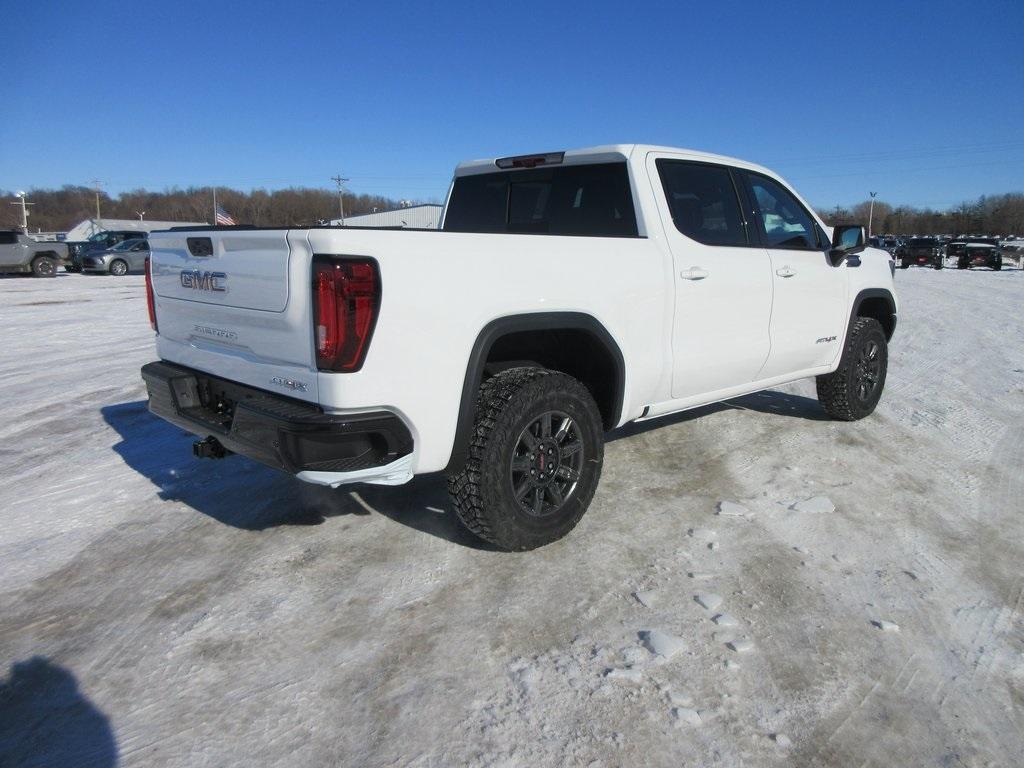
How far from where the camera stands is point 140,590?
3.10 metres

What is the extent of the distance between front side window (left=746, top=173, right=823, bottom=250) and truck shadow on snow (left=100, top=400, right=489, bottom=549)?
108 inches

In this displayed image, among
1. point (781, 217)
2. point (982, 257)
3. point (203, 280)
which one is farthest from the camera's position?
point (982, 257)

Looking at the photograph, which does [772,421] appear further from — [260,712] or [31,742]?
[31,742]

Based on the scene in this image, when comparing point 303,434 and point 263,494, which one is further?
point 263,494

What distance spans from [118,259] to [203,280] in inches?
1075

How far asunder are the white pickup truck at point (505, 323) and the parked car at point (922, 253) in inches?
1513

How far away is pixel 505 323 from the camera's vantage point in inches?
120

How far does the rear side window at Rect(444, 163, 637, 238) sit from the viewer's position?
4.05 meters

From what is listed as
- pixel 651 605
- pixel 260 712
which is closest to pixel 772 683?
pixel 651 605

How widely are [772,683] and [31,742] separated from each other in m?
2.41

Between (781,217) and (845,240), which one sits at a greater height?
(781,217)

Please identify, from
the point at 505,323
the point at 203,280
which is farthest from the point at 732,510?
the point at 203,280

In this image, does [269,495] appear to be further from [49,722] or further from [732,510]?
[732,510]

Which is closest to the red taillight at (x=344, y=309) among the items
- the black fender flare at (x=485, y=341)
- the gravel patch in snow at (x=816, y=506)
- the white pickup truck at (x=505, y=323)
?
the white pickup truck at (x=505, y=323)
